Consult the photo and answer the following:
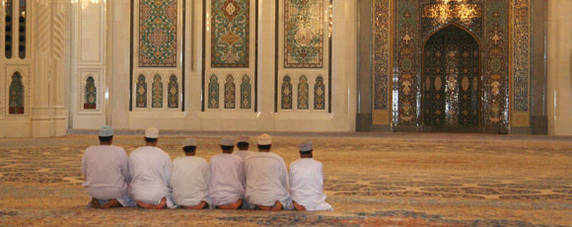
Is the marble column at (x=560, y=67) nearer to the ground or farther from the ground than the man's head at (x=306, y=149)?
farther from the ground

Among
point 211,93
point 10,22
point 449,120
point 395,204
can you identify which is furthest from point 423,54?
point 395,204

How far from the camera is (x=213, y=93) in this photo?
40.3ft

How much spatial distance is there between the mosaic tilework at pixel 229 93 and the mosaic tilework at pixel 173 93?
2.99ft

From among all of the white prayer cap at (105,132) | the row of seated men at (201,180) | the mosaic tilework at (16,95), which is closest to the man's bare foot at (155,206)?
the row of seated men at (201,180)

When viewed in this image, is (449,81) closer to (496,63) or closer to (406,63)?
(496,63)

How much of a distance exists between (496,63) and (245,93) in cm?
464

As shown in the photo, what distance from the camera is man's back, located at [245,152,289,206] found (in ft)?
12.2

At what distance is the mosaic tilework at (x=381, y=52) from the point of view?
480 inches

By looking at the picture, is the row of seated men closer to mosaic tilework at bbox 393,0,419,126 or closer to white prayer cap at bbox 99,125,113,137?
white prayer cap at bbox 99,125,113,137

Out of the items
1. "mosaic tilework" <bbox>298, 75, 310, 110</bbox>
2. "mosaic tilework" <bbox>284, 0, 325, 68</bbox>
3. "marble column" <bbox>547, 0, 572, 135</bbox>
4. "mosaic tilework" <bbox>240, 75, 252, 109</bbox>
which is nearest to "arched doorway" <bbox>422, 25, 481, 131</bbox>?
"marble column" <bbox>547, 0, 572, 135</bbox>

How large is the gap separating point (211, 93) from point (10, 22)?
3.77 m

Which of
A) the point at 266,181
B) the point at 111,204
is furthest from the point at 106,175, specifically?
the point at 266,181

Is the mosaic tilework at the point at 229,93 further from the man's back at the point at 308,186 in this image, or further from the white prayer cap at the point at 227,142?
the man's back at the point at 308,186

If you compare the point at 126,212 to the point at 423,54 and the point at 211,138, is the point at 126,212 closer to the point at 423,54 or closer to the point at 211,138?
the point at 211,138
